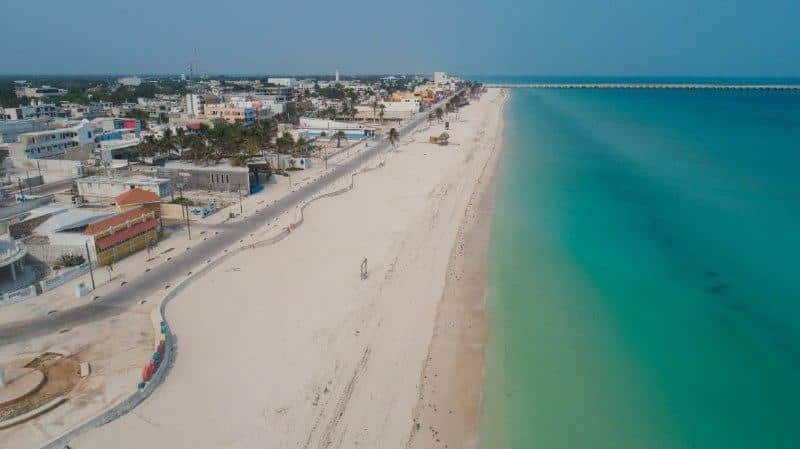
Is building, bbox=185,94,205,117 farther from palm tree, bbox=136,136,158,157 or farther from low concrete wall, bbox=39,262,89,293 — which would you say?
low concrete wall, bbox=39,262,89,293

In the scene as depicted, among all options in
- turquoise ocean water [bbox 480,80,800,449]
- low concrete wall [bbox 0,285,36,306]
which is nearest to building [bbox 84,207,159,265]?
low concrete wall [bbox 0,285,36,306]

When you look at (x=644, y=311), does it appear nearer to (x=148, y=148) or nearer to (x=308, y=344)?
(x=308, y=344)

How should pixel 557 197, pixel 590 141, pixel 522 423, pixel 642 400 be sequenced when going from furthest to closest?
pixel 590 141 → pixel 557 197 → pixel 642 400 → pixel 522 423

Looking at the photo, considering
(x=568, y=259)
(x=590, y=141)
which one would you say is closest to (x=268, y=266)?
(x=568, y=259)

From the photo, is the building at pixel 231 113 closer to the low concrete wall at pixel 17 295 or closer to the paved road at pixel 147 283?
the paved road at pixel 147 283

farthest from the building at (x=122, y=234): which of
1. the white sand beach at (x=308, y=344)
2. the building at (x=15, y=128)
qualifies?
the building at (x=15, y=128)

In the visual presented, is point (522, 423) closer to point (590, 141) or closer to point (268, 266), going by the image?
point (268, 266)

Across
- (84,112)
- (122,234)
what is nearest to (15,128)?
(84,112)
